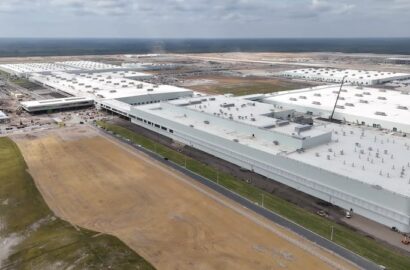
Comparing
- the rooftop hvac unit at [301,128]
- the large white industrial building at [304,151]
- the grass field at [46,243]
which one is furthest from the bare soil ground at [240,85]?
the grass field at [46,243]

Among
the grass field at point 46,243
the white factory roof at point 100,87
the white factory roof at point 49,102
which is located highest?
the white factory roof at point 100,87

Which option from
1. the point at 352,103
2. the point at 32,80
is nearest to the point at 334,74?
the point at 352,103

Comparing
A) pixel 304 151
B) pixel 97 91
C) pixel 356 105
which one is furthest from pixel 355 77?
pixel 304 151

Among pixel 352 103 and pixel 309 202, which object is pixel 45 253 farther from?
pixel 352 103

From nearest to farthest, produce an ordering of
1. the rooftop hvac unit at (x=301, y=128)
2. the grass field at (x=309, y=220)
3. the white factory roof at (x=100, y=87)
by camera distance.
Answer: the grass field at (x=309, y=220), the rooftop hvac unit at (x=301, y=128), the white factory roof at (x=100, y=87)

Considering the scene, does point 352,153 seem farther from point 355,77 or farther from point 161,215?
point 355,77

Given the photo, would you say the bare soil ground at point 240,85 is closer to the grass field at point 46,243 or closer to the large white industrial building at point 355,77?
the large white industrial building at point 355,77

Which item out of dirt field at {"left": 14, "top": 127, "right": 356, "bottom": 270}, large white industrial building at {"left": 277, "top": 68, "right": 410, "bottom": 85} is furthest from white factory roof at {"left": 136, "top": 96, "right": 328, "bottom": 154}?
large white industrial building at {"left": 277, "top": 68, "right": 410, "bottom": 85}

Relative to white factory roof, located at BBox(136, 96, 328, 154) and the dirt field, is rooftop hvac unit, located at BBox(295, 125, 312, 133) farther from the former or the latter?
the dirt field
